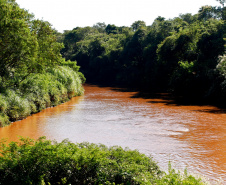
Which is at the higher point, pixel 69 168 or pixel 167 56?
pixel 167 56

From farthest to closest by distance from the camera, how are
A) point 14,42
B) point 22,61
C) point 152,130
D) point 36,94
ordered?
point 36,94
point 22,61
point 14,42
point 152,130

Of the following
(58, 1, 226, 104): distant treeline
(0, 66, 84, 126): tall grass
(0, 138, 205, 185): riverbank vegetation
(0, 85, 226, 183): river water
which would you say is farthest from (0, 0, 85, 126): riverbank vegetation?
(58, 1, 226, 104): distant treeline

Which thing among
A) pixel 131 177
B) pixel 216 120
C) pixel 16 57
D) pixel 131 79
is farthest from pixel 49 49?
pixel 131 79

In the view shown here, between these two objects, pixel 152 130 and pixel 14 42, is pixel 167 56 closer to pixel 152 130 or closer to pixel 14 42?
pixel 152 130

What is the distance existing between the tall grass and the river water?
60 cm

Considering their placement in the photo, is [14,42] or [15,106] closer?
[15,106]

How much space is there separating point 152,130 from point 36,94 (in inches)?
354

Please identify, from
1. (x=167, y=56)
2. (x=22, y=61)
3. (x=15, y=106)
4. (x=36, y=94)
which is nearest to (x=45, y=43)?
(x=22, y=61)

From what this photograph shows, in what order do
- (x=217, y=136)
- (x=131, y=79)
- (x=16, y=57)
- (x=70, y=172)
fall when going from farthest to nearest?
1. (x=131, y=79)
2. (x=16, y=57)
3. (x=217, y=136)
4. (x=70, y=172)

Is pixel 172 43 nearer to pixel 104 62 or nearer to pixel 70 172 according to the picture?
pixel 104 62

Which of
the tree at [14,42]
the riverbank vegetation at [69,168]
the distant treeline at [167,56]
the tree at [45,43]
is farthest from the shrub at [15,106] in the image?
the distant treeline at [167,56]

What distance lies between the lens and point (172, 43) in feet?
106

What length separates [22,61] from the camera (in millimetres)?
17016

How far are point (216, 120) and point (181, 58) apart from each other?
1740cm
